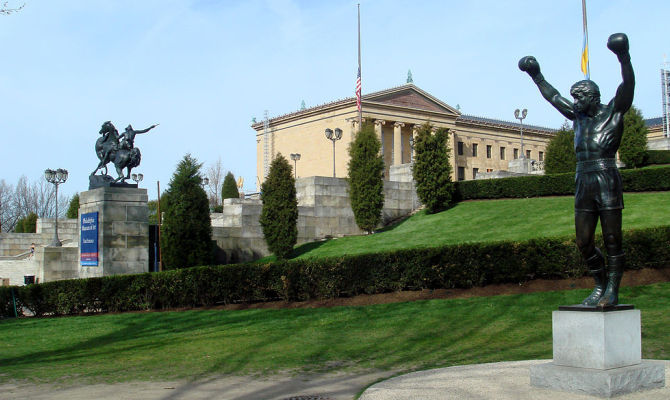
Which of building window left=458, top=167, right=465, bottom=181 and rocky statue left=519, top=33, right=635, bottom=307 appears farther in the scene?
building window left=458, top=167, right=465, bottom=181

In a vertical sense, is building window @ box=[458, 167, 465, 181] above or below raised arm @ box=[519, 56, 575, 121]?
above

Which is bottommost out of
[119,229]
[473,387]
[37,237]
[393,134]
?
[473,387]

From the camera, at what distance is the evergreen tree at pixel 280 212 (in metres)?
27.5

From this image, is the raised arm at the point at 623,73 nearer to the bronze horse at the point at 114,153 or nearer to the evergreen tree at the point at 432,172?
the bronze horse at the point at 114,153

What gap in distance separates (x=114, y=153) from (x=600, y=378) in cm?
1769

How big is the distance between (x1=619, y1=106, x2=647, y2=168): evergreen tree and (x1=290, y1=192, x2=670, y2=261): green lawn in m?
7.52

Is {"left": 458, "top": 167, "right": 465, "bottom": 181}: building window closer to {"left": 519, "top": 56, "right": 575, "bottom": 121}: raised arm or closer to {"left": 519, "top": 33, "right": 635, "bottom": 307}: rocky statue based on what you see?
{"left": 519, "top": 56, "right": 575, "bottom": 121}: raised arm

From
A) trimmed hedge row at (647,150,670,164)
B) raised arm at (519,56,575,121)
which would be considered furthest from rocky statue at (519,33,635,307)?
trimmed hedge row at (647,150,670,164)

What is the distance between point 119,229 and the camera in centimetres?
2078

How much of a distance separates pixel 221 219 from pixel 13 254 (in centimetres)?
1767

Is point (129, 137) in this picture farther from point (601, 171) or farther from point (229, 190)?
point (229, 190)


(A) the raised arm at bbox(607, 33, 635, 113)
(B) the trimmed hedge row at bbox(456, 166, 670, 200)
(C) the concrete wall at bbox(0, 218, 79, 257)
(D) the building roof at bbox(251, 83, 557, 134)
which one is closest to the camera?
(A) the raised arm at bbox(607, 33, 635, 113)

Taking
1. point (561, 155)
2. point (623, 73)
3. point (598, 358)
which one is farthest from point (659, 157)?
point (598, 358)

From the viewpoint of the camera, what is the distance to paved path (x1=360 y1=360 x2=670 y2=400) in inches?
278
